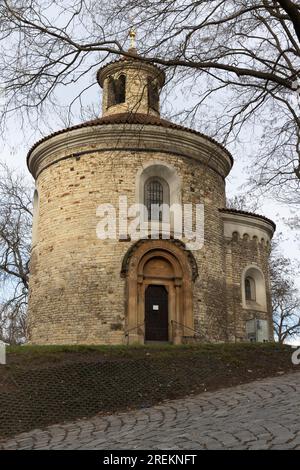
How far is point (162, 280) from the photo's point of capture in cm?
1800

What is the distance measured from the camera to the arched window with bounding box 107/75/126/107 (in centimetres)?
2355

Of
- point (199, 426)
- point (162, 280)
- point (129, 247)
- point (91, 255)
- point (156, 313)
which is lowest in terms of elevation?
point (199, 426)

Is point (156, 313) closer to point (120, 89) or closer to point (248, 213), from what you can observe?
point (248, 213)

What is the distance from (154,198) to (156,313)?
4.05 metres

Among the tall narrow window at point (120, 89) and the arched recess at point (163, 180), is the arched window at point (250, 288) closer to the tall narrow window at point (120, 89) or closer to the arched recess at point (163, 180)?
the arched recess at point (163, 180)

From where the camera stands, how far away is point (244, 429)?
22.2 ft

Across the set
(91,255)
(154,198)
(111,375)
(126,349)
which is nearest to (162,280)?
(91,255)

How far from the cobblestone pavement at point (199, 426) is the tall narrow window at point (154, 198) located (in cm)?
916

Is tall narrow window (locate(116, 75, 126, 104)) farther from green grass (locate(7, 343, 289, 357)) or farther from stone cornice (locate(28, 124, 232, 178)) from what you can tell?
green grass (locate(7, 343, 289, 357))

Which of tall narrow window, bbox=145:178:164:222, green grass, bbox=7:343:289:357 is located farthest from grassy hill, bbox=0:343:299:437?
tall narrow window, bbox=145:178:164:222

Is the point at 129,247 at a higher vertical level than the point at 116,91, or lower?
lower

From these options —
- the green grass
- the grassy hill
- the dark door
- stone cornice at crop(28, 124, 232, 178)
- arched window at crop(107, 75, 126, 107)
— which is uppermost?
arched window at crop(107, 75, 126, 107)

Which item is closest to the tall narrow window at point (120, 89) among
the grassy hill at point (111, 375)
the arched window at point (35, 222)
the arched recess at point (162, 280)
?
the arched window at point (35, 222)

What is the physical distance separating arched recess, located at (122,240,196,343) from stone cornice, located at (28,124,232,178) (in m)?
3.44
